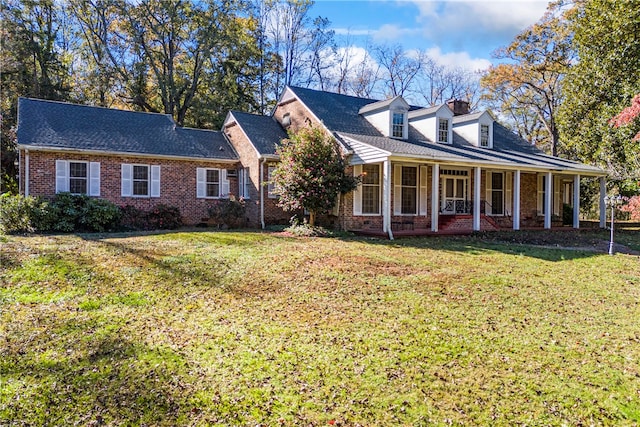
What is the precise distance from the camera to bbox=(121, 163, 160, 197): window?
16.2 meters

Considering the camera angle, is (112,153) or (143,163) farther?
(143,163)

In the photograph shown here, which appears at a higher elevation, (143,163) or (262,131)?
(262,131)

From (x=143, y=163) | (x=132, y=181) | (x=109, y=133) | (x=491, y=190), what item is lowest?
(x=491, y=190)

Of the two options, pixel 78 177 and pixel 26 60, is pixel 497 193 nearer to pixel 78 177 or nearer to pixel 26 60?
pixel 78 177

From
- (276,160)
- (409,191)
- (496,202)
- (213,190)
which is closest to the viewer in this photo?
(409,191)

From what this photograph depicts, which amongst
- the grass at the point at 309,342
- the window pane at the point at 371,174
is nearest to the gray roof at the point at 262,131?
the window pane at the point at 371,174

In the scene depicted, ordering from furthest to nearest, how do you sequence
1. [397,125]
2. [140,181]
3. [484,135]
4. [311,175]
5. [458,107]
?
[458,107], [484,135], [397,125], [140,181], [311,175]

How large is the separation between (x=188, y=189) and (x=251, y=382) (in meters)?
14.5

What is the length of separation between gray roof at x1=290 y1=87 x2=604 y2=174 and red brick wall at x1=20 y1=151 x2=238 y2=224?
16.1ft

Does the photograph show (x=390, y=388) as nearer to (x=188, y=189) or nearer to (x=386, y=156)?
(x=386, y=156)

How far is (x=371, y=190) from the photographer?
15.9 metres

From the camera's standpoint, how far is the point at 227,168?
1853 centimetres

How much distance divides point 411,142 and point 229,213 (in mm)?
7829

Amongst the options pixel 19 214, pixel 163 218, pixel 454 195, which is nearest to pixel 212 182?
pixel 163 218
